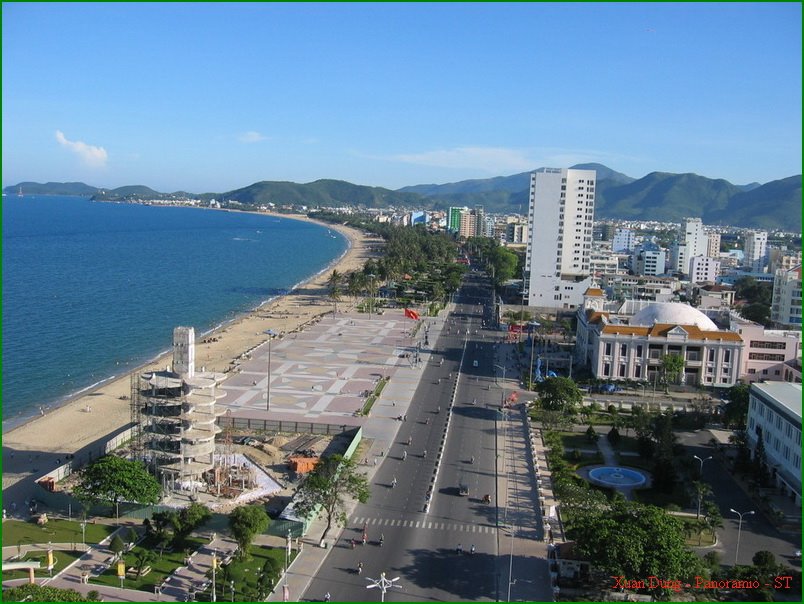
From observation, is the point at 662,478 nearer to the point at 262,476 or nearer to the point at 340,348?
the point at 262,476

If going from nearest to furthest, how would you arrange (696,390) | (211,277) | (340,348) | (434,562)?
(434,562), (696,390), (340,348), (211,277)

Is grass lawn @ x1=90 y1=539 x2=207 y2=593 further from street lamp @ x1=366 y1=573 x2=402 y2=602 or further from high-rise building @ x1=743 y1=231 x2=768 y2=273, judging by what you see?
high-rise building @ x1=743 y1=231 x2=768 y2=273

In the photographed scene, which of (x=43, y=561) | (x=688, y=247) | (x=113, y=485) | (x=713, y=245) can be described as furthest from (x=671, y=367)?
(x=713, y=245)

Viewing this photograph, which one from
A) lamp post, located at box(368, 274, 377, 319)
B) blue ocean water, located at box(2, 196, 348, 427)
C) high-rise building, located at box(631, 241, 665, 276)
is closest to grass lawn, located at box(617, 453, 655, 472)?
blue ocean water, located at box(2, 196, 348, 427)

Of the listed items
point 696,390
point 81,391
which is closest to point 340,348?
point 81,391

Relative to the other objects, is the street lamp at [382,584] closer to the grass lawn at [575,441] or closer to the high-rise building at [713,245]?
the grass lawn at [575,441]

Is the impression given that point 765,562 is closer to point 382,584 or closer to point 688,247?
point 382,584

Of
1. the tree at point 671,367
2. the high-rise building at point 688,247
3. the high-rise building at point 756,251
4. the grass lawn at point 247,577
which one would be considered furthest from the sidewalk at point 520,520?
the high-rise building at point 756,251
